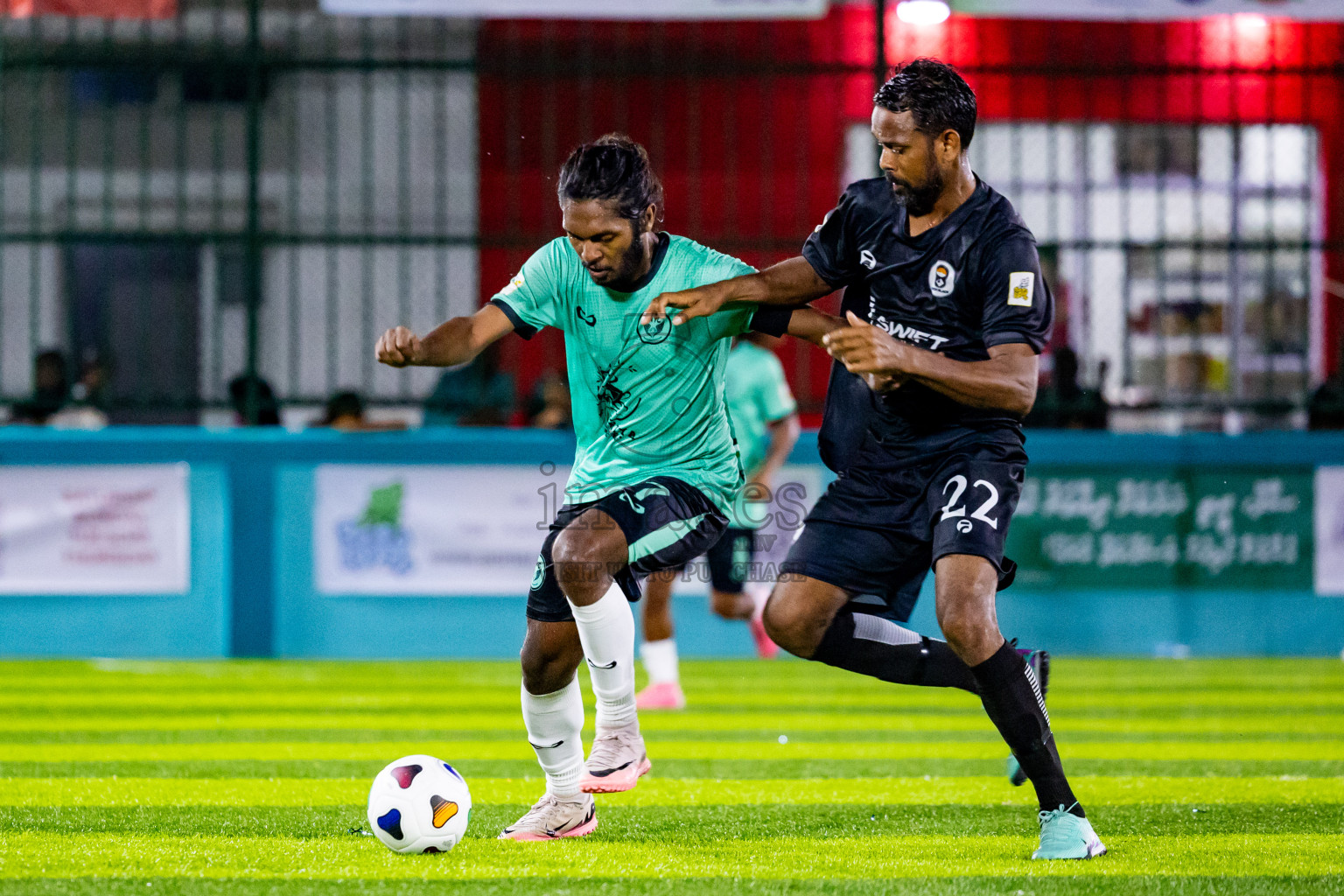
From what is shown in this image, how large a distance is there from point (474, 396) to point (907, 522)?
673 centimetres

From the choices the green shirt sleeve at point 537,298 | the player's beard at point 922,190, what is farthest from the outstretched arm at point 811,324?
Answer: the green shirt sleeve at point 537,298

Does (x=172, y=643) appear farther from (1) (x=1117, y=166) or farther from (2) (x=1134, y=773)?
(1) (x=1117, y=166)

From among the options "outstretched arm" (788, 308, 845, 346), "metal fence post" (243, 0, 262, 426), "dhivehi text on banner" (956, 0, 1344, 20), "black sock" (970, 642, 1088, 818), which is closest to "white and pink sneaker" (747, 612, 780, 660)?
"metal fence post" (243, 0, 262, 426)

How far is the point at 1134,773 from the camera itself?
618 centimetres

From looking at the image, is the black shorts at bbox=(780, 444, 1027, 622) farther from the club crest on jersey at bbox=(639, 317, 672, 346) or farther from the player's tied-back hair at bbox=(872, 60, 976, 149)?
the player's tied-back hair at bbox=(872, 60, 976, 149)

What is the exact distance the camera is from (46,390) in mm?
10891

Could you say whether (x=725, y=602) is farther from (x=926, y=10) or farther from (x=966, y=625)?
(x=966, y=625)

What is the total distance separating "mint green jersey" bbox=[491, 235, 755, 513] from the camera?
4617 mm

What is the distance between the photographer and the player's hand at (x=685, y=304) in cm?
447

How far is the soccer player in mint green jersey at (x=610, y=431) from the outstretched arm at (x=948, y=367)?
0.52 m

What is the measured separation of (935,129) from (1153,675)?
6089 millimetres

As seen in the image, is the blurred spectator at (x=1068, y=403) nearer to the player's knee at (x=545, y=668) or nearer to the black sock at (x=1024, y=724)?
the black sock at (x=1024, y=724)

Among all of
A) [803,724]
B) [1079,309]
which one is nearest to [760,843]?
[803,724]

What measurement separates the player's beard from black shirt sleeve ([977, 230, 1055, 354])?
201 mm
